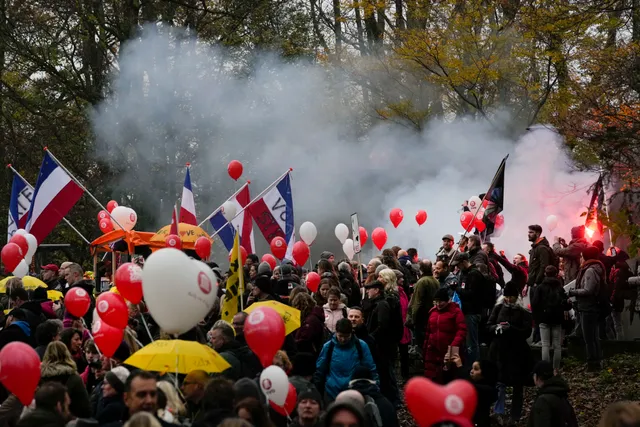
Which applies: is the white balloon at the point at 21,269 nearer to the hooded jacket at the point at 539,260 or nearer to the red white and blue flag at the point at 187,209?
the red white and blue flag at the point at 187,209

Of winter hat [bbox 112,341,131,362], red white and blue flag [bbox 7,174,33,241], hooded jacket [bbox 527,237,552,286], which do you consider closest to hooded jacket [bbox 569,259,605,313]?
hooded jacket [bbox 527,237,552,286]

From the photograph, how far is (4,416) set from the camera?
8367 millimetres

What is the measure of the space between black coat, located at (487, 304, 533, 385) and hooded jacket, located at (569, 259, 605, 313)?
2.17 m

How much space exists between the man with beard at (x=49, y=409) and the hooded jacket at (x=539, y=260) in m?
9.30

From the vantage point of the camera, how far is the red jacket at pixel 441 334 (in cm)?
1255

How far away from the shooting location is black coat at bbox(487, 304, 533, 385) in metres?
12.6

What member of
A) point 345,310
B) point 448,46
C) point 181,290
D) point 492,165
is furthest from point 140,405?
point 492,165

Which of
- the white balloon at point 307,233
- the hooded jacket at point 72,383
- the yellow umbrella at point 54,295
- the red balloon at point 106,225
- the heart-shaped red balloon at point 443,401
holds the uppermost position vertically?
the red balloon at point 106,225

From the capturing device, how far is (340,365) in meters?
10.6

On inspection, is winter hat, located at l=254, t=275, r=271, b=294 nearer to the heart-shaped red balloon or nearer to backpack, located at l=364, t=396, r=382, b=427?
backpack, located at l=364, t=396, r=382, b=427

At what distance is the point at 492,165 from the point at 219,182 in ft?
25.4

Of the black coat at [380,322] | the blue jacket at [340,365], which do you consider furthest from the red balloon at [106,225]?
the blue jacket at [340,365]

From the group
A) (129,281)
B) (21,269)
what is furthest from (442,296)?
(21,269)

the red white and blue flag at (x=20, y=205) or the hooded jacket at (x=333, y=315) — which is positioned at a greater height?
the red white and blue flag at (x=20, y=205)
